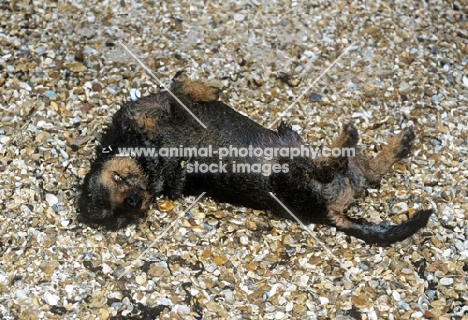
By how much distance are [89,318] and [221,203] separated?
134cm

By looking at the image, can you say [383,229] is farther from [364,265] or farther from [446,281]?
[446,281]

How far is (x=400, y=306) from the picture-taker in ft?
14.1

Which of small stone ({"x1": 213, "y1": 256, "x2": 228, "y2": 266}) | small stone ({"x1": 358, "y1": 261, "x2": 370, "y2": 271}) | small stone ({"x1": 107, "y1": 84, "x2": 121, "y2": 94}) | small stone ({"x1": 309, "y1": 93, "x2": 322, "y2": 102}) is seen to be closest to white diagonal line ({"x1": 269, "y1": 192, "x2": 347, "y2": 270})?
small stone ({"x1": 358, "y1": 261, "x2": 370, "y2": 271})

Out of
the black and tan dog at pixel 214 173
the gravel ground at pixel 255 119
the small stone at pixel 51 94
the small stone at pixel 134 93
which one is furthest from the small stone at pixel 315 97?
the small stone at pixel 51 94

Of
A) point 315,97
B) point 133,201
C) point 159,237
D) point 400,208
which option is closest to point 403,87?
point 315,97

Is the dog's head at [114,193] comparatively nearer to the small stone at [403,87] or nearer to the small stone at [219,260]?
the small stone at [219,260]

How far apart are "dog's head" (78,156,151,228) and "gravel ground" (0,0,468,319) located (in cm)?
16

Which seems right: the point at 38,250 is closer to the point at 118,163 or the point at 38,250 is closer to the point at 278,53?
the point at 118,163

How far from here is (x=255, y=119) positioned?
17.3 ft

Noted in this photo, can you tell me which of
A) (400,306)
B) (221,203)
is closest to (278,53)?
(221,203)

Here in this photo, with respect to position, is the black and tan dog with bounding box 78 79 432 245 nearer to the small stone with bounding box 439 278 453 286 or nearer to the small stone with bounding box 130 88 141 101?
the small stone with bounding box 439 278 453 286

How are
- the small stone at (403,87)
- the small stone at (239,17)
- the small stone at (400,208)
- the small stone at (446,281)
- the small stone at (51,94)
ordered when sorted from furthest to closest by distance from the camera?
the small stone at (239,17) < the small stone at (403,87) < the small stone at (51,94) < the small stone at (400,208) < the small stone at (446,281)

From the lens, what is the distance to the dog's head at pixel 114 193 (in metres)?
4.36

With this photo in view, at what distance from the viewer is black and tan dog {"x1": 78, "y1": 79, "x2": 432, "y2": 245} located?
4293 millimetres
